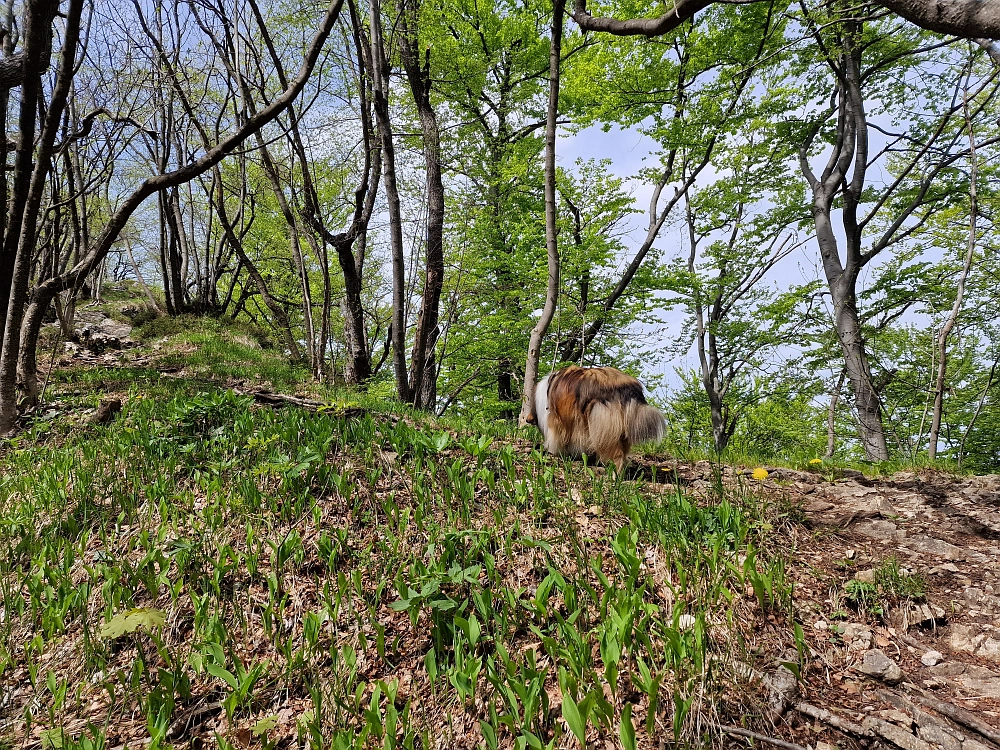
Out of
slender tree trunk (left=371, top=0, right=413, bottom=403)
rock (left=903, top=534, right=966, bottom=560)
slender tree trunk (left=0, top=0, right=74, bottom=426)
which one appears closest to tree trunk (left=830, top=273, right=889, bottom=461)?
rock (left=903, top=534, right=966, bottom=560)

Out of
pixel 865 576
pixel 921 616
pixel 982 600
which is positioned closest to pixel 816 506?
pixel 865 576

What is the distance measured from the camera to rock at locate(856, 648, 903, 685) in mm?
1861

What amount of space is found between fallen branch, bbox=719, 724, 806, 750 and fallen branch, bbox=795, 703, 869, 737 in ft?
0.54

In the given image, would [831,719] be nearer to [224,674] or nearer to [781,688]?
[781,688]

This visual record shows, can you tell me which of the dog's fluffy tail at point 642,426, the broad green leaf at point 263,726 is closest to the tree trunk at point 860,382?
the dog's fluffy tail at point 642,426

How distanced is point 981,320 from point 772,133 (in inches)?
255

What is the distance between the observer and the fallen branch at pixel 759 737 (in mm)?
1592

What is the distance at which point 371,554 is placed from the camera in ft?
9.80

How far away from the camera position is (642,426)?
3719 mm

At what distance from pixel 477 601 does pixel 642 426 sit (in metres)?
2.01

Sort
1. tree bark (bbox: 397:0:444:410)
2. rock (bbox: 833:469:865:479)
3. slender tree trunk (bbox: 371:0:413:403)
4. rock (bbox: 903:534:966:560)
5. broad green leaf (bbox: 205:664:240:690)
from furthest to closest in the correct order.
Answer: tree bark (bbox: 397:0:444:410) < slender tree trunk (bbox: 371:0:413:403) < rock (bbox: 833:469:865:479) < rock (bbox: 903:534:966:560) < broad green leaf (bbox: 205:664:240:690)

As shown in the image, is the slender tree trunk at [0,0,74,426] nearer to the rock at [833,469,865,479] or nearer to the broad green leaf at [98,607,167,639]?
the broad green leaf at [98,607,167,639]

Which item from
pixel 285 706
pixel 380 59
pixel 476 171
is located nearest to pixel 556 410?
pixel 285 706

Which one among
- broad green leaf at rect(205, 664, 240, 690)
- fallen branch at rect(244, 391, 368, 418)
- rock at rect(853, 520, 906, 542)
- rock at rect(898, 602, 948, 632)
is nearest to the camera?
broad green leaf at rect(205, 664, 240, 690)
